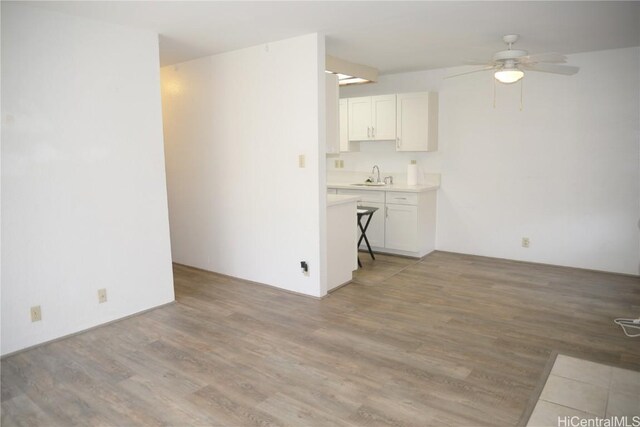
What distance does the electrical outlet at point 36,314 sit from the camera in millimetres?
3211

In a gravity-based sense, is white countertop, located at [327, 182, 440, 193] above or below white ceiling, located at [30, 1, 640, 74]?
below

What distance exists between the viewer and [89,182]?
3.46m

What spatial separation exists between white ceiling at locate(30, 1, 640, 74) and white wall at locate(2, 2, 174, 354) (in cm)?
28

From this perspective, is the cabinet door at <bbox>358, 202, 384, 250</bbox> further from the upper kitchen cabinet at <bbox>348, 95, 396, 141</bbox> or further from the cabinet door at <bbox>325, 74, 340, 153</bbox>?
the cabinet door at <bbox>325, 74, 340, 153</bbox>

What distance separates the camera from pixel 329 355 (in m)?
3.09

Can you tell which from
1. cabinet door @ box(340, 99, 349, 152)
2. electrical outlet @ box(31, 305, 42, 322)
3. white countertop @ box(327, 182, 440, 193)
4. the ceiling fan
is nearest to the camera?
electrical outlet @ box(31, 305, 42, 322)

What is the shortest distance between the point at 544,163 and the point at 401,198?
1.70 metres

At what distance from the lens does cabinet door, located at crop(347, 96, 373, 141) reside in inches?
241

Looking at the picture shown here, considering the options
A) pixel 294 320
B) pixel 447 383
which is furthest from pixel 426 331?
pixel 294 320

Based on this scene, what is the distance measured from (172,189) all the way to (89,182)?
6.34 ft

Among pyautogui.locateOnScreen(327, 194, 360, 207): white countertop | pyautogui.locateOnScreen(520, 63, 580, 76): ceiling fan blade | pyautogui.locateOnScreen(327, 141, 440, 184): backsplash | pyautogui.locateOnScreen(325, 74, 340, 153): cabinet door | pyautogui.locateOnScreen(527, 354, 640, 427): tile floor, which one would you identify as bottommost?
pyautogui.locateOnScreen(527, 354, 640, 427): tile floor

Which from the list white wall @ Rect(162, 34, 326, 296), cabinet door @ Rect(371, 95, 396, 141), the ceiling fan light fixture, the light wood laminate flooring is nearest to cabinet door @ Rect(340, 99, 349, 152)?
cabinet door @ Rect(371, 95, 396, 141)

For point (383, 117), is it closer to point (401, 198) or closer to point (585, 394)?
point (401, 198)

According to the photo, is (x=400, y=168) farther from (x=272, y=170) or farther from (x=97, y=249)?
(x=97, y=249)
